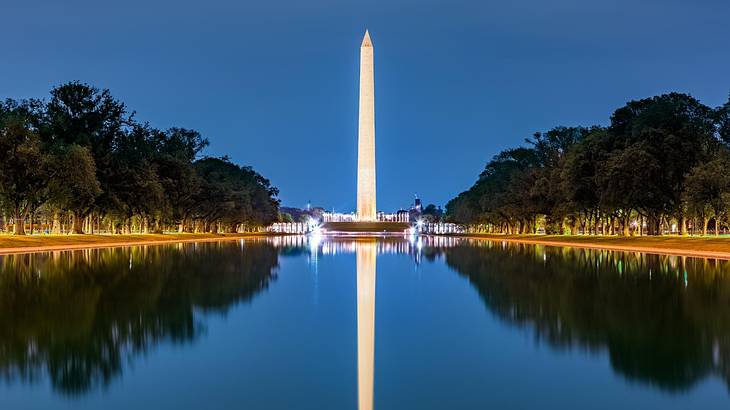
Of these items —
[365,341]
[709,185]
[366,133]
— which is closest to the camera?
[365,341]

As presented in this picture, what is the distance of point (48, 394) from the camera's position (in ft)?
24.6

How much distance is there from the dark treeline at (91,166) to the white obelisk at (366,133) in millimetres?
26128

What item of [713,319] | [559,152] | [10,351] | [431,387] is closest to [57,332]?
[10,351]

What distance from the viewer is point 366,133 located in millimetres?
97438

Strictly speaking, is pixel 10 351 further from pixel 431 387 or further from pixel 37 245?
pixel 37 245

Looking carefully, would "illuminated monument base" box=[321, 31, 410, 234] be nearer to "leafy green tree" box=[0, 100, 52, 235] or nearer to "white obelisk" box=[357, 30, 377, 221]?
"white obelisk" box=[357, 30, 377, 221]

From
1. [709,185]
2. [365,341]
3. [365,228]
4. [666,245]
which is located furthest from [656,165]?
[365,228]

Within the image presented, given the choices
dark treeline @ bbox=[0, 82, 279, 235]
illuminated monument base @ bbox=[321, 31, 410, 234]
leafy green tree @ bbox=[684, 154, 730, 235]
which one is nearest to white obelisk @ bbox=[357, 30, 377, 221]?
illuminated monument base @ bbox=[321, 31, 410, 234]

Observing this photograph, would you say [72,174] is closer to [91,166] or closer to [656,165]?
[91,166]

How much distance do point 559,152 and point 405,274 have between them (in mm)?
51350

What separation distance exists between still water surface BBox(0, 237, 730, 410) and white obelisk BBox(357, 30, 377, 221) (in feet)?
253

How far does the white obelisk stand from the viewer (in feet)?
310

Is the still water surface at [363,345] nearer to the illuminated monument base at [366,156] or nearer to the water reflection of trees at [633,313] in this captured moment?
the water reflection of trees at [633,313]

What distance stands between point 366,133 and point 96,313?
85025mm
